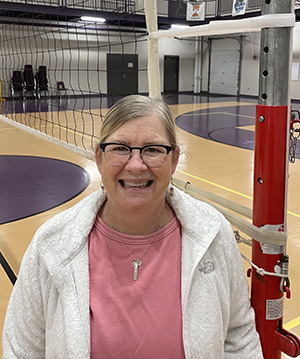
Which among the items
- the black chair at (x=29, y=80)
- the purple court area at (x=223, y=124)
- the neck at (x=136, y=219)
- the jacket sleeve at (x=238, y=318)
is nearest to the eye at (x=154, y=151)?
the neck at (x=136, y=219)

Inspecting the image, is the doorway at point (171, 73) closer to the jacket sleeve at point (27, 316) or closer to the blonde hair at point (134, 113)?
the blonde hair at point (134, 113)

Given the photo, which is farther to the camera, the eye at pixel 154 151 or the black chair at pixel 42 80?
the black chair at pixel 42 80

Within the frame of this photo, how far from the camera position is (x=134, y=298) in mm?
1035

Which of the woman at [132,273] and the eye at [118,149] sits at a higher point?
the eye at [118,149]

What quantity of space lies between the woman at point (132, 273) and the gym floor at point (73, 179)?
1.37 feet

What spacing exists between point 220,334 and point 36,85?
43.0 ft

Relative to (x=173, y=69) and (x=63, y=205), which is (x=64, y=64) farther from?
(x=63, y=205)

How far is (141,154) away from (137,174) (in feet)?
0.17

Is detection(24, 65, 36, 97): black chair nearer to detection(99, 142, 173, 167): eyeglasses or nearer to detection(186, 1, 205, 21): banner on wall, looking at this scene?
detection(186, 1, 205, 21): banner on wall

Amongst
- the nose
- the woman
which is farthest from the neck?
the nose

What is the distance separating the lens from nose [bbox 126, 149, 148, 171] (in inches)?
40.6

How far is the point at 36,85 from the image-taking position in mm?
13133

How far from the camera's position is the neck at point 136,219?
109 centimetres

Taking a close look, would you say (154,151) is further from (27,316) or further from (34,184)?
(34,184)
